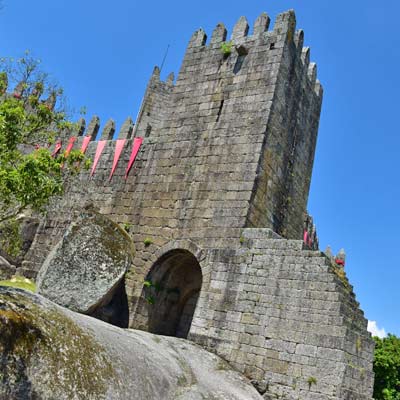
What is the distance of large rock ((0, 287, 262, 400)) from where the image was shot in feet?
16.7

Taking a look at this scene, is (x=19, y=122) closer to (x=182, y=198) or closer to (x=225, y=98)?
(x=182, y=198)

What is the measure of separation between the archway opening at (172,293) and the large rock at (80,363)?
3927 mm

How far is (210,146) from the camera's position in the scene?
1286 centimetres

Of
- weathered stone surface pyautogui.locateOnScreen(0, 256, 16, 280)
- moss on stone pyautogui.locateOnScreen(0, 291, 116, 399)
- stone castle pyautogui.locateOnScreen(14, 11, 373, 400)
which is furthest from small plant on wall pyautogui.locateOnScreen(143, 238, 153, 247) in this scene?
moss on stone pyautogui.locateOnScreen(0, 291, 116, 399)

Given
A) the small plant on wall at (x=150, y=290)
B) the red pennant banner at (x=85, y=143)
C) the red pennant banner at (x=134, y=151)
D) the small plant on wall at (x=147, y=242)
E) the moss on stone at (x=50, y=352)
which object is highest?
the red pennant banner at (x=85, y=143)

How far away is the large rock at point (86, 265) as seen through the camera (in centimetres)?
1015

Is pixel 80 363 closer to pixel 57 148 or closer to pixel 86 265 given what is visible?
pixel 86 265

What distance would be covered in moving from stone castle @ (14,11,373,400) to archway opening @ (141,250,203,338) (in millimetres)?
33

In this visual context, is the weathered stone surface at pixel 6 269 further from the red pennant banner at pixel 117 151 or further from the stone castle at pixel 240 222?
the red pennant banner at pixel 117 151

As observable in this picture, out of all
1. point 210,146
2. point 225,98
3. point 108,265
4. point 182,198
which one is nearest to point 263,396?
point 108,265

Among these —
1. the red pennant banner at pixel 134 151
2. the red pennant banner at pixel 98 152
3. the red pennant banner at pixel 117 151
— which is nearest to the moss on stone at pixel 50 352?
the red pennant banner at pixel 134 151

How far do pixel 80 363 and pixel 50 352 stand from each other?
441 mm

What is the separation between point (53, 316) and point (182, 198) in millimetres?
6778

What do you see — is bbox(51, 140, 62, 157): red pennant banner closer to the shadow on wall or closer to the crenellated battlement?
the crenellated battlement
